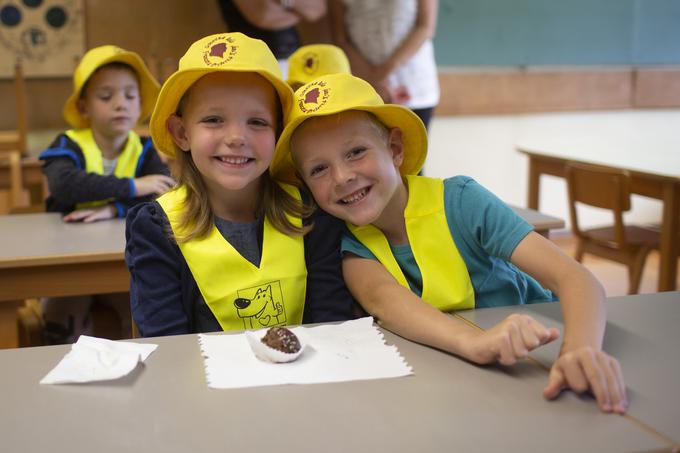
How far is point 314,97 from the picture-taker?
1.58 meters

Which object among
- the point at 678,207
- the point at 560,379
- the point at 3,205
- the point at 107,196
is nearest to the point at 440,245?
the point at 560,379

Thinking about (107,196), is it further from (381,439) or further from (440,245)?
(381,439)

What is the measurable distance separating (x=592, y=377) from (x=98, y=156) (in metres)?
2.33

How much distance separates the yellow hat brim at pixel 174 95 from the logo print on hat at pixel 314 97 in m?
0.04

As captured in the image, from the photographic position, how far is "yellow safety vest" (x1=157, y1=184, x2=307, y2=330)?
1610 mm

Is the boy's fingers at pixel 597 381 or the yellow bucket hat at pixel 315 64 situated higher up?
the yellow bucket hat at pixel 315 64

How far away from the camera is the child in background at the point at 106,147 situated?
283 cm

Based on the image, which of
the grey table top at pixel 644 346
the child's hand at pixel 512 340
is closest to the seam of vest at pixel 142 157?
the grey table top at pixel 644 346

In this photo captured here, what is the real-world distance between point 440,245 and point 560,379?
24.0 inches

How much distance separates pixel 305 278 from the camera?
5.56 ft

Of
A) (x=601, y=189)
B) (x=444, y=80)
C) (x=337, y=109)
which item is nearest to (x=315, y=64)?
(x=601, y=189)

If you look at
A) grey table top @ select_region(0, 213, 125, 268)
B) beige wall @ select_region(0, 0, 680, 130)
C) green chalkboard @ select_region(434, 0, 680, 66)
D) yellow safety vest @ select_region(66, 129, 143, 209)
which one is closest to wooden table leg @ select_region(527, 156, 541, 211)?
beige wall @ select_region(0, 0, 680, 130)

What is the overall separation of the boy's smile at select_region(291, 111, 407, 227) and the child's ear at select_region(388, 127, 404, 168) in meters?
0.08

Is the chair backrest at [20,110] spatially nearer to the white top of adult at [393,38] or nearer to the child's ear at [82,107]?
the child's ear at [82,107]
